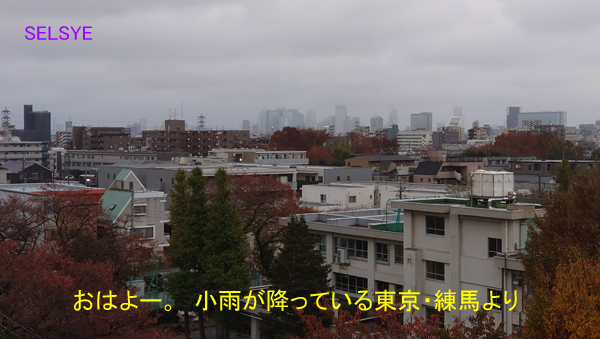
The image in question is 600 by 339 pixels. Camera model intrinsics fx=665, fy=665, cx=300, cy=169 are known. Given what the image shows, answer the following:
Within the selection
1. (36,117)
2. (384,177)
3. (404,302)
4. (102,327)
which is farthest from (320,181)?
(36,117)

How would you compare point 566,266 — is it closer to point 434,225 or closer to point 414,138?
point 434,225

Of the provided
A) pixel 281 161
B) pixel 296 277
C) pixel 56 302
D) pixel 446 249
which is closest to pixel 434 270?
pixel 446 249

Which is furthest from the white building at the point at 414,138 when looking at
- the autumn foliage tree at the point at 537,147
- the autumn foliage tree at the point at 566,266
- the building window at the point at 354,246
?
the autumn foliage tree at the point at 566,266

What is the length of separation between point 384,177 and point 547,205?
135ft

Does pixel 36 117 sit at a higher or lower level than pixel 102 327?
higher

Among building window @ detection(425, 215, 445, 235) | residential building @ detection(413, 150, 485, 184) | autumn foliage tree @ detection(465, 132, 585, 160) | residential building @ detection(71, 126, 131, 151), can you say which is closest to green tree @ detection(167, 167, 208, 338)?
building window @ detection(425, 215, 445, 235)

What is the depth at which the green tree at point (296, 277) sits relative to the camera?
14.5m

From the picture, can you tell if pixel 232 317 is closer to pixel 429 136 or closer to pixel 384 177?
pixel 384 177

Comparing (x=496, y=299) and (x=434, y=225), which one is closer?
(x=496, y=299)

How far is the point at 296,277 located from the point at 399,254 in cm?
334

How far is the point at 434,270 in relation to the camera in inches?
608

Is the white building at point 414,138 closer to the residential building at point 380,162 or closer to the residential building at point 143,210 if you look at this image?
the residential building at point 380,162

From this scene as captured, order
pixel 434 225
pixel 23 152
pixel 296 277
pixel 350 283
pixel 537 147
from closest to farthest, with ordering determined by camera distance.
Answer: pixel 296 277 → pixel 434 225 → pixel 350 283 → pixel 537 147 → pixel 23 152

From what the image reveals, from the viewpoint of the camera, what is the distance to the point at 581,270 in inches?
370
